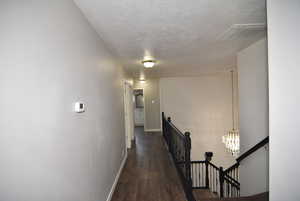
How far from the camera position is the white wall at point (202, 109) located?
250 inches

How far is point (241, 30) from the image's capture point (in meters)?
2.09

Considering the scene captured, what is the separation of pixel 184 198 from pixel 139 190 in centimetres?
82

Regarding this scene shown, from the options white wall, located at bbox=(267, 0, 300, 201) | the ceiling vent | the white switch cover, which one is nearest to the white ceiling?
the ceiling vent

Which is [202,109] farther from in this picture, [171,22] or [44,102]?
[44,102]

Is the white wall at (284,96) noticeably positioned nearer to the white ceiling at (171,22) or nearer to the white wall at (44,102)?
the white ceiling at (171,22)

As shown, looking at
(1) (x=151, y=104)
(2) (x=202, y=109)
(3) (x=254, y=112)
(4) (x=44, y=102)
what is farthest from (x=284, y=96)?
(1) (x=151, y=104)

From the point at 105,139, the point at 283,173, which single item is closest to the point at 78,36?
the point at 105,139

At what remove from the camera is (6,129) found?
702mm

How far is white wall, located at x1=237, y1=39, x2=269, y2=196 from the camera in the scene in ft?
7.98

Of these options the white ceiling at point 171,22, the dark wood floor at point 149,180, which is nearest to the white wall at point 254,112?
the white ceiling at point 171,22

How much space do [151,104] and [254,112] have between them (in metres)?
5.30

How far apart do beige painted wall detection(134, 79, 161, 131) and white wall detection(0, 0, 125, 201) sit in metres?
5.96

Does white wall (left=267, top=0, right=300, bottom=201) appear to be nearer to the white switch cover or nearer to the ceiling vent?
the ceiling vent

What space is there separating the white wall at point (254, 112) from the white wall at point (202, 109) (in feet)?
10.9
